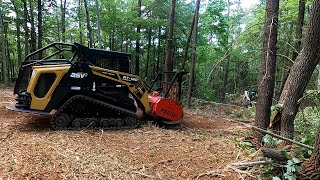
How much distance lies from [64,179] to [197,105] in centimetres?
1150

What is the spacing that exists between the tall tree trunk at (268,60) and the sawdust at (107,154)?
1.02 m

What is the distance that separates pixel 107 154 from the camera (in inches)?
181

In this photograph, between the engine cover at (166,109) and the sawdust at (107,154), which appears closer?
the sawdust at (107,154)

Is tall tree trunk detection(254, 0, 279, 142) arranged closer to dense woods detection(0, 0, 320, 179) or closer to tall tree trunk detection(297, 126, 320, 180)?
dense woods detection(0, 0, 320, 179)

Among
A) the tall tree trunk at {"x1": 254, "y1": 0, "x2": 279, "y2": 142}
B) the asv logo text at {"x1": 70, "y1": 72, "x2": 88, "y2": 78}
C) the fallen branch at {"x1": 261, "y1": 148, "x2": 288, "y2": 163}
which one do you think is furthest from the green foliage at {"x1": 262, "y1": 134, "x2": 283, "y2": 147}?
the asv logo text at {"x1": 70, "y1": 72, "x2": 88, "y2": 78}

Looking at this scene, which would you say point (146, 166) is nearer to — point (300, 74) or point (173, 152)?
point (173, 152)

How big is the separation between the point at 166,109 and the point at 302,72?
377 cm

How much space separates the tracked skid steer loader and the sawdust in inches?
16.5

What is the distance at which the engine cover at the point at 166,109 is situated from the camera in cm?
730

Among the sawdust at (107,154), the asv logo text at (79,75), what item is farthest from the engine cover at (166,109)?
the asv logo text at (79,75)

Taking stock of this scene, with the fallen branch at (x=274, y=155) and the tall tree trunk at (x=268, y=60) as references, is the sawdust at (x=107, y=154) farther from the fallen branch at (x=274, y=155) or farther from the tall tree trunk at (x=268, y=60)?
the tall tree trunk at (x=268, y=60)

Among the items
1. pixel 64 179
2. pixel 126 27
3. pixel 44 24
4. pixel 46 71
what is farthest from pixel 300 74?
pixel 44 24

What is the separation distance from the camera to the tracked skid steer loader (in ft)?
20.3

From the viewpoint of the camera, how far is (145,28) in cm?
2089
